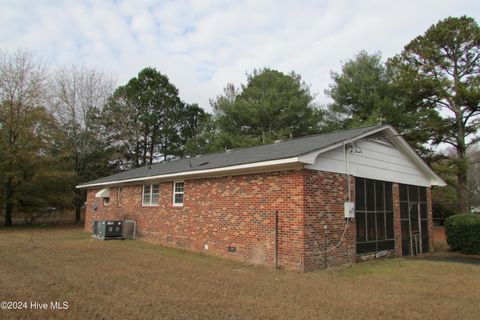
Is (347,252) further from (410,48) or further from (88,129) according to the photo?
(88,129)

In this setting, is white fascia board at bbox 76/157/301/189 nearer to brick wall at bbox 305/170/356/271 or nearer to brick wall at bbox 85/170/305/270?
brick wall at bbox 85/170/305/270

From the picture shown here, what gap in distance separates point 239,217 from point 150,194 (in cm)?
640

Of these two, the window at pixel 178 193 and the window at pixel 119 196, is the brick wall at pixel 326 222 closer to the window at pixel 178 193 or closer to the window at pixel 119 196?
the window at pixel 178 193

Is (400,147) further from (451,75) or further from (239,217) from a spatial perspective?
(451,75)

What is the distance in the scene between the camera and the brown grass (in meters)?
5.31

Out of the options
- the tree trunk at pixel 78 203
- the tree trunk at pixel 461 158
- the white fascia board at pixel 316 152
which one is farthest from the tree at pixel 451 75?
the tree trunk at pixel 78 203

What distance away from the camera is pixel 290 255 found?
8.83 metres

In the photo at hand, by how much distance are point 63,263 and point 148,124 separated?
25869mm

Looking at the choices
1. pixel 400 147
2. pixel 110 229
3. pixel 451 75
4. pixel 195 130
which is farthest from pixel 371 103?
pixel 110 229

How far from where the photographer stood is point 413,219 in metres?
13.1

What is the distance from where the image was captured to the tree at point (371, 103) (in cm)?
2345

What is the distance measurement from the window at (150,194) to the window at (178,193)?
1477 mm

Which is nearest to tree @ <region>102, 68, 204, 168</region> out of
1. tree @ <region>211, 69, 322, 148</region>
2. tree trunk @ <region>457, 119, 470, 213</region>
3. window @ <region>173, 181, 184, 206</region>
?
tree @ <region>211, 69, 322, 148</region>

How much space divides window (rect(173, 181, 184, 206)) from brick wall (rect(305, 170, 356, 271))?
5890 mm
